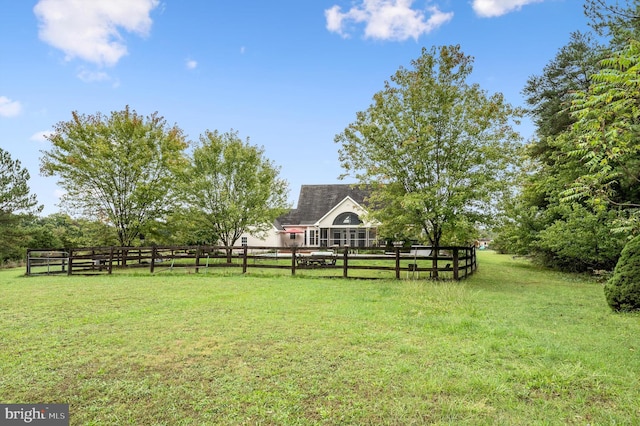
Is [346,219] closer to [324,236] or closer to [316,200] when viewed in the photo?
[324,236]

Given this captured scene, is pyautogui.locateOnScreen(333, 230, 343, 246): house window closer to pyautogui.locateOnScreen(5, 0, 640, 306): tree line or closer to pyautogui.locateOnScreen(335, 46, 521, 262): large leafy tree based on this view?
pyautogui.locateOnScreen(5, 0, 640, 306): tree line

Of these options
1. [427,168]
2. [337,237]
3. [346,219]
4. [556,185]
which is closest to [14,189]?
[337,237]

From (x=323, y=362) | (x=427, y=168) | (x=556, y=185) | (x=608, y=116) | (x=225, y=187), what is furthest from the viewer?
(x=225, y=187)

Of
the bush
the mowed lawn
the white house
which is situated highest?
the white house

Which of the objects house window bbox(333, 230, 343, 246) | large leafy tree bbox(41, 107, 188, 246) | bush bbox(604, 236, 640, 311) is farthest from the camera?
house window bbox(333, 230, 343, 246)

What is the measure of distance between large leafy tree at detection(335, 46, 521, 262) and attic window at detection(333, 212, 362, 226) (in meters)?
15.3

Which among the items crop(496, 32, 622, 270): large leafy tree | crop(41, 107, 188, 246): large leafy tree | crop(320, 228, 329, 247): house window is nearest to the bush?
crop(496, 32, 622, 270): large leafy tree

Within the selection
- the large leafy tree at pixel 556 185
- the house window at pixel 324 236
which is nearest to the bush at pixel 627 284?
the large leafy tree at pixel 556 185

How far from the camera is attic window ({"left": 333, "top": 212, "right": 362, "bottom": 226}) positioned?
1104 inches

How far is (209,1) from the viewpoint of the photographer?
1148 centimetres

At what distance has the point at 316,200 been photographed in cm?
3269

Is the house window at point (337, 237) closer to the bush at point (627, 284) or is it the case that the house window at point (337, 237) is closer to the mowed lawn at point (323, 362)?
the mowed lawn at point (323, 362)

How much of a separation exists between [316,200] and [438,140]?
21114 millimetres

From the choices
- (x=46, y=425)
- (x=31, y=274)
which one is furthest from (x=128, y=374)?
(x=31, y=274)
